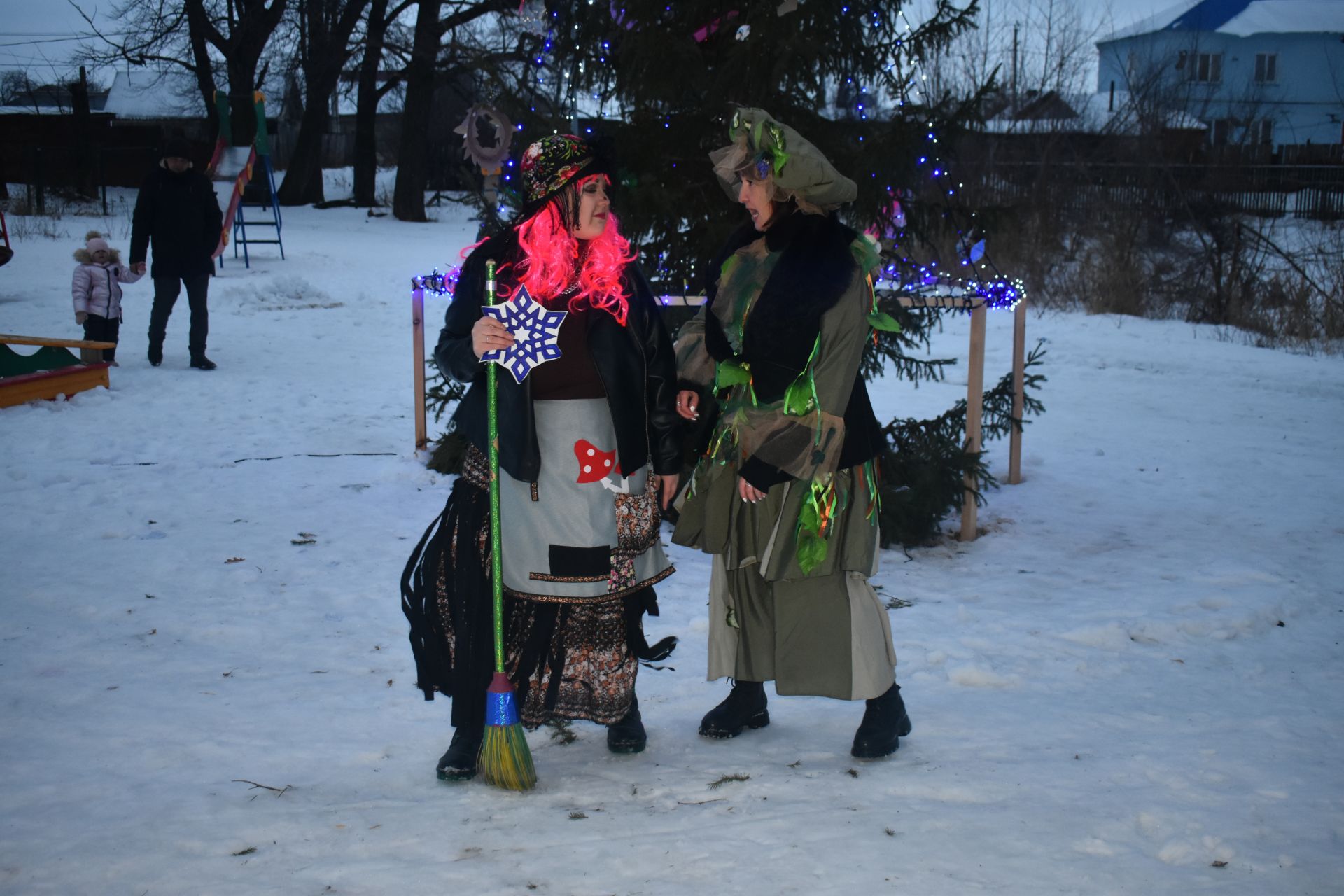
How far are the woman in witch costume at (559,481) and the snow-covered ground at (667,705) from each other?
0.30 meters

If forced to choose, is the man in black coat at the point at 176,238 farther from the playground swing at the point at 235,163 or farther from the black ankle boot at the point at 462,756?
the playground swing at the point at 235,163

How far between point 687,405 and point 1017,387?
3.53 meters

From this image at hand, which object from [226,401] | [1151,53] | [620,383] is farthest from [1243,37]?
[620,383]

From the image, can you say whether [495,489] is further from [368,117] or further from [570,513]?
[368,117]

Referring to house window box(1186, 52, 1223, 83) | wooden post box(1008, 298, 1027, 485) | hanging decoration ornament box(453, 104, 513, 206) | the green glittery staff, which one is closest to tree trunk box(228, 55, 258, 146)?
house window box(1186, 52, 1223, 83)

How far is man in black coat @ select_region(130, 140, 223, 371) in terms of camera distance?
9.26 meters

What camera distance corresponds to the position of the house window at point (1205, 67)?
20.7 m

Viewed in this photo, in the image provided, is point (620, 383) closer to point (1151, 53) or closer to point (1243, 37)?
point (1151, 53)

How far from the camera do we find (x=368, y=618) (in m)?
4.46

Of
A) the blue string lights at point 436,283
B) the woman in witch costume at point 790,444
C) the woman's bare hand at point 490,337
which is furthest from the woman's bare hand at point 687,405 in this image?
the blue string lights at point 436,283

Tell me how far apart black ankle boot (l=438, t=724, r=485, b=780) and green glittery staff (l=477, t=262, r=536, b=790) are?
0.07 m

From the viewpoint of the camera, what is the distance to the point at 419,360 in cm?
666

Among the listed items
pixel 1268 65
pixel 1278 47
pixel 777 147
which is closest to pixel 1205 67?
pixel 1268 65

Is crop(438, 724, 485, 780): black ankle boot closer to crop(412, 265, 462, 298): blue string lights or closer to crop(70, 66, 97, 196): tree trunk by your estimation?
crop(412, 265, 462, 298): blue string lights
